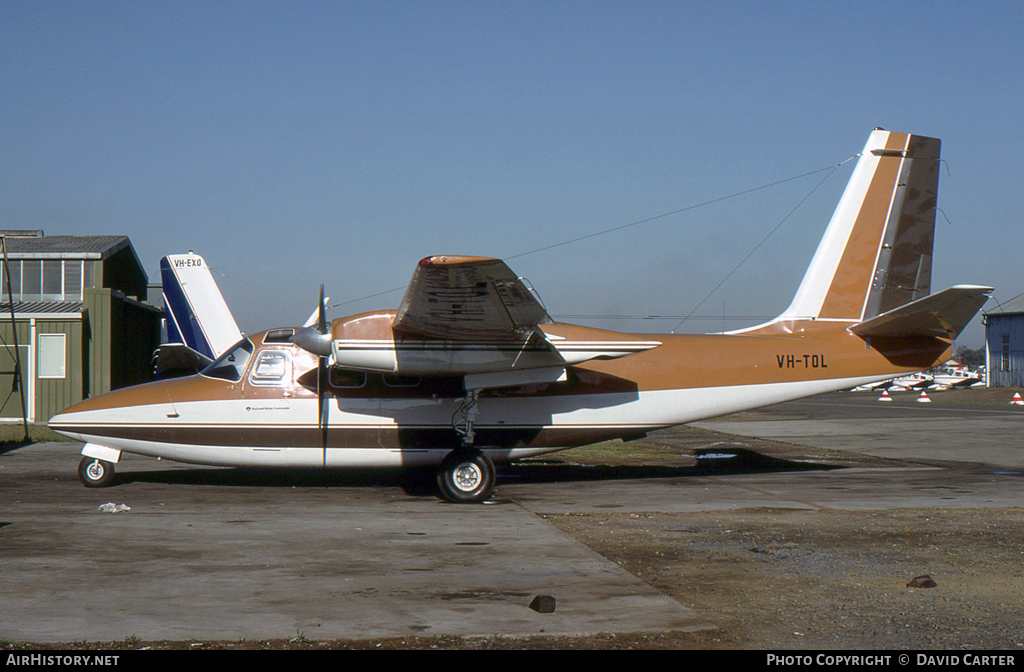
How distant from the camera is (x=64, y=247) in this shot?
29672 millimetres

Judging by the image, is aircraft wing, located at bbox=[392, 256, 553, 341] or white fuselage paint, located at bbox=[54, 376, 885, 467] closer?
aircraft wing, located at bbox=[392, 256, 553, 341]

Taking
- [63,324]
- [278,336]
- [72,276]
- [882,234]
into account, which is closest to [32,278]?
[72,276]

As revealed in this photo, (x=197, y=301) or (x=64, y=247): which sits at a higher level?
(x=64, y=247)

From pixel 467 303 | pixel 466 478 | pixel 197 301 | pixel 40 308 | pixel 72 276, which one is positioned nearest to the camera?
pixel 467 303

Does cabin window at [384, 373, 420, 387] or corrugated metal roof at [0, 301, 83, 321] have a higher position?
corrugated metal roof at [0, 301, 83, 321]

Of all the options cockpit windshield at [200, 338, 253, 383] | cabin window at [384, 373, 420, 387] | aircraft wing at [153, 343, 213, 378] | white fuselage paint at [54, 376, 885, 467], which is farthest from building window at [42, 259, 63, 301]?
cabin window at [384, 373, 420, 387]

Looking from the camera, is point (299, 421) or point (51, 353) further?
point (51, 353)

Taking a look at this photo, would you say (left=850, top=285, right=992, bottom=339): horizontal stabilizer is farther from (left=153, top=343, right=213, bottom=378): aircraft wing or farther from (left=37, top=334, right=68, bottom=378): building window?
(left=37, top=334, right=68, bottom=378): building window

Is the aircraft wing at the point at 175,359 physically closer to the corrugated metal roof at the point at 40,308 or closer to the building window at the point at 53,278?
the corrugated metal roof at the point at 40,308

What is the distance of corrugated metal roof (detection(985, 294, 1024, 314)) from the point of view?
203ft

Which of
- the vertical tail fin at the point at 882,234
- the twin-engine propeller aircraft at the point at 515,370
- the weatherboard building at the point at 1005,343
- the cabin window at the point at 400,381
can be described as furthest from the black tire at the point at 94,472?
the weatherboard building at the point at 1005,343

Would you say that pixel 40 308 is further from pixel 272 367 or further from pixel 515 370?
pixel 515 370

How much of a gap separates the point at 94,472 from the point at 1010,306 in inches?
2652

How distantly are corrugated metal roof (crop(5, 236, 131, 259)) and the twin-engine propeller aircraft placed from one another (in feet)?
61.2
